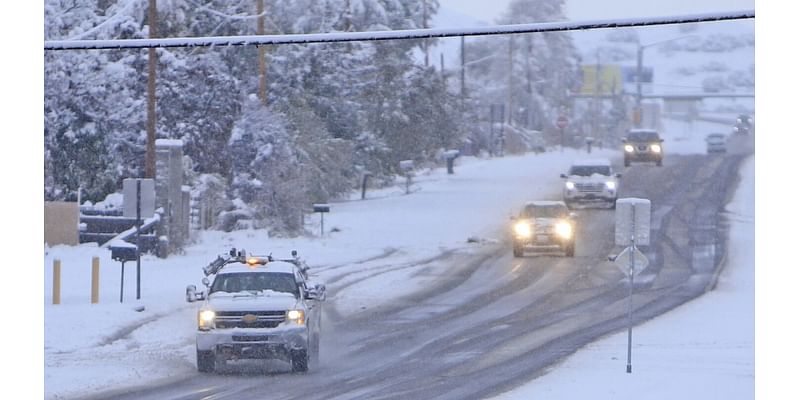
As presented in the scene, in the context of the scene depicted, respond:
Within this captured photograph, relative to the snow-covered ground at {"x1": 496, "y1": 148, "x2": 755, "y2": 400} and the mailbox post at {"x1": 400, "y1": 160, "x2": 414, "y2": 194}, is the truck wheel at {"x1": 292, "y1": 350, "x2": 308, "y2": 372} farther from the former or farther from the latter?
the mailbox post at {"x1": 400, "y1": 160, "x2": 414, "y2": 194}

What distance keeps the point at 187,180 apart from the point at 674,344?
2165 centimetres

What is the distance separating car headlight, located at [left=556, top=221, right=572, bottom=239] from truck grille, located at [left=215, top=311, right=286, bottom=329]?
19802 millimetres

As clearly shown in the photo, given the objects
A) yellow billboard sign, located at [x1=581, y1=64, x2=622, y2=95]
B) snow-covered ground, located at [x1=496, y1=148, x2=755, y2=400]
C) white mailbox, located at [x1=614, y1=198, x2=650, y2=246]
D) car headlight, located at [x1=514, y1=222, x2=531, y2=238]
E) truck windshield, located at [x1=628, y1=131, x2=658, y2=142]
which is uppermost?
yellow billboard sign, located at [x1=581, y1=64, x2=622, y2=95]

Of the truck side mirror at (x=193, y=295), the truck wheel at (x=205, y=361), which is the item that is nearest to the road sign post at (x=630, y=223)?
the truck wheel at (x=205, y=361)

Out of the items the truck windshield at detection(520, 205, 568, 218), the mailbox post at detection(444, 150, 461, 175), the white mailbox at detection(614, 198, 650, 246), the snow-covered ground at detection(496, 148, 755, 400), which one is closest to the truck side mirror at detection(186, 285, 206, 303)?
the snow-covered ground at detection(496, 148, 755, 400)

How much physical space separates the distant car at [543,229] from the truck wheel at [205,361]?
61.9ft

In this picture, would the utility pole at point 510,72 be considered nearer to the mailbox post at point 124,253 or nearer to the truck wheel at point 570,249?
the truck wheel at point 570,249

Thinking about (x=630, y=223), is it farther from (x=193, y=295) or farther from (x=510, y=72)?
(x=510, y=72)

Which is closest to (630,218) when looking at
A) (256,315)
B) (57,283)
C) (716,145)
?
(256,315)

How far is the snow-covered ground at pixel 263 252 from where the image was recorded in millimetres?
25453

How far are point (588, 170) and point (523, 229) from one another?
13.0m

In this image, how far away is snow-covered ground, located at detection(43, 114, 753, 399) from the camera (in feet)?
83.5

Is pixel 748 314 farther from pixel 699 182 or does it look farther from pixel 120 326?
pixel 699 182
